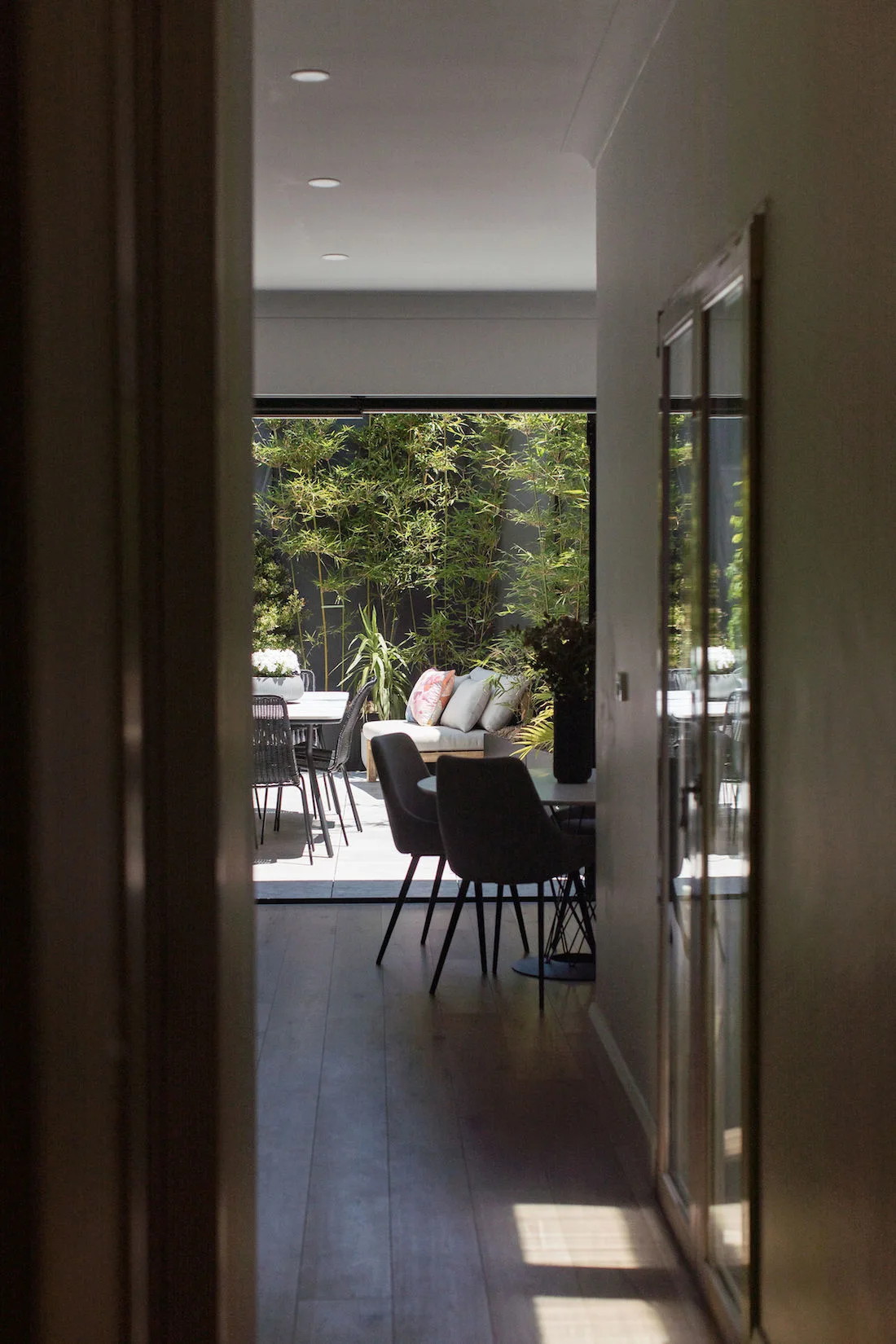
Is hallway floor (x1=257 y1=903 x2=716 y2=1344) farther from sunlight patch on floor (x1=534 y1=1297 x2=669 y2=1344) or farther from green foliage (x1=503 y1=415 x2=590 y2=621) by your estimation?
green foliage (x1=503 y1=415 x2=590 y2=621)

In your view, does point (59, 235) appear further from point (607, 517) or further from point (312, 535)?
point (312, 535)

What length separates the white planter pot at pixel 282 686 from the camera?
8.16m

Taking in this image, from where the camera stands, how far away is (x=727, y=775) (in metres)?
2.53

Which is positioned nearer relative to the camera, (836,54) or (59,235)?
(59,235)

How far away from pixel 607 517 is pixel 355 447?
277 inches

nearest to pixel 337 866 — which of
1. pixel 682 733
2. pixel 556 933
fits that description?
pixel 556 933

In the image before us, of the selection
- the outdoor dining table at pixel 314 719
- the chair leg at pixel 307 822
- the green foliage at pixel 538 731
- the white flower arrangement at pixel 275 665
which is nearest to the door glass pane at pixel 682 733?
the green foliage at pixel 538 731

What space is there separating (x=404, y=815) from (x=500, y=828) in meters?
0.72

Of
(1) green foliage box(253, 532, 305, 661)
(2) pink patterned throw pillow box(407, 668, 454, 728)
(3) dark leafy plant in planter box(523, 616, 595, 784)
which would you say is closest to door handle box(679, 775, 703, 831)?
(3) dark leafy plant in planter box(523, 616, 595, 784)

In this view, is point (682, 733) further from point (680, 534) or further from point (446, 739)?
point (446, 739)

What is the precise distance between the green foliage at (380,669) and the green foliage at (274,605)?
0.58 meters

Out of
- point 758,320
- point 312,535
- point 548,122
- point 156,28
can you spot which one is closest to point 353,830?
point 312,535

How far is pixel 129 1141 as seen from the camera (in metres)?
0.58

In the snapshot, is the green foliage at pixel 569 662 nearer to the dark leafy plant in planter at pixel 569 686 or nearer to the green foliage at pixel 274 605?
the dark leafy plant in planter at pixel 569 686
